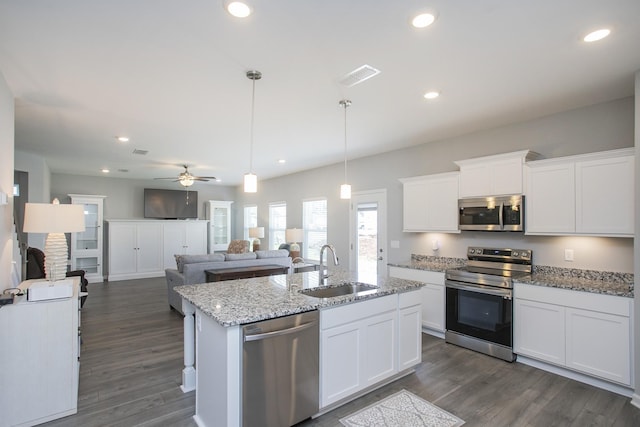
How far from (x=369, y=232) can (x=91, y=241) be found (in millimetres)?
6929

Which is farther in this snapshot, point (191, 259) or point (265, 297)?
point (191, 259)

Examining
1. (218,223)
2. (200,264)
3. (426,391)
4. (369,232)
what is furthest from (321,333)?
(218,223)

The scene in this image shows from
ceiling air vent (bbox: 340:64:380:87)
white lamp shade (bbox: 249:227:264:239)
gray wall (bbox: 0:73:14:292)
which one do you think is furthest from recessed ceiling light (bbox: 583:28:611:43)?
white lamp shade (bbox: 249:227:264:239)

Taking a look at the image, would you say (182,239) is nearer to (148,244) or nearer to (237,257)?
(148,244)

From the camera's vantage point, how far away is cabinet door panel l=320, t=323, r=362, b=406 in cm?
238

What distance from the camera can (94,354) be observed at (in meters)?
3.59

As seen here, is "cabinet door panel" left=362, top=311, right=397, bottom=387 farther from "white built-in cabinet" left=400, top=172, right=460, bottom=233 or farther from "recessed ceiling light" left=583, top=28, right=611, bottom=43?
"recessed ceiling light" left=583, top=28, right=611, bottom=43

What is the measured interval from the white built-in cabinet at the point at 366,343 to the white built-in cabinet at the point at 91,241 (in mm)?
7829

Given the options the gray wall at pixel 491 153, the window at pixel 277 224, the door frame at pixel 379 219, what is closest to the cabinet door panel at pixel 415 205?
the gray wall at pixel 491 153

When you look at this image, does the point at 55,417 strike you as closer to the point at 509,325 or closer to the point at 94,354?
the point at 94,354

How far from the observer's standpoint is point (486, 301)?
3.56m

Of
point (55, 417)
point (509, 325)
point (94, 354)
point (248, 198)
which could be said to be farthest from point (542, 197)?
point (248, 198)

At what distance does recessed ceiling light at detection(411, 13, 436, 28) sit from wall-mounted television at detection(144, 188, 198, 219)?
867 centimetres

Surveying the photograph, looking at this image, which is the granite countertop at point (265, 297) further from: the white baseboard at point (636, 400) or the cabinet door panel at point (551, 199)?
the white baseboard at point (636, 400)
